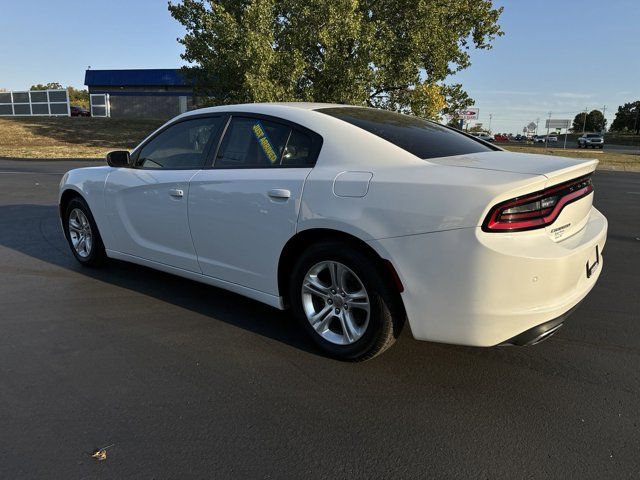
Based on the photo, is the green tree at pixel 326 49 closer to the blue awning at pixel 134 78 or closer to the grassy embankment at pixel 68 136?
the grassy embankment at pixel 68 136

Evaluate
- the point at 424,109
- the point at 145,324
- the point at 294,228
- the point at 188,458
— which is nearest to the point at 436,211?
the point at 294,228

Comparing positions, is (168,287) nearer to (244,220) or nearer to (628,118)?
(244,220)

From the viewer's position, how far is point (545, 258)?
2539mm

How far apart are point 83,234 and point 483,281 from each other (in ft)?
13.8

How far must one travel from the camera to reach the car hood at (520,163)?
276 cm

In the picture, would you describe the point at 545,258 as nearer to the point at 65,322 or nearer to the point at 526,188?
the point at 526,188

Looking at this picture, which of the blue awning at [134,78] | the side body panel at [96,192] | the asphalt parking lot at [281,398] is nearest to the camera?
the asphalt parking lot at [281,398]

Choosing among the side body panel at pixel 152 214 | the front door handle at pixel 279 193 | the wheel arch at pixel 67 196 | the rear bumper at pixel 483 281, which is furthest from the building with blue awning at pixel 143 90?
the rear bumper at pixel 483 281

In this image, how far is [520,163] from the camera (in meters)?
2.97

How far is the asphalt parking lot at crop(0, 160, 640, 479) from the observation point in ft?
7.52

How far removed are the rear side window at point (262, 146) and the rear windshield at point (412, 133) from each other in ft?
1.15

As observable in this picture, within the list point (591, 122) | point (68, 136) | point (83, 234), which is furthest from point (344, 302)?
point (591, 122)

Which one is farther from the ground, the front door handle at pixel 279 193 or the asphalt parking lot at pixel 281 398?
the front door handle at pixel 279 193

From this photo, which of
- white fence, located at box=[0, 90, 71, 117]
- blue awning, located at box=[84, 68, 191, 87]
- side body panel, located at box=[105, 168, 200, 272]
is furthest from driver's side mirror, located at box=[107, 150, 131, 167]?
blue awning, located at box=[84, 68, 191, 87]
